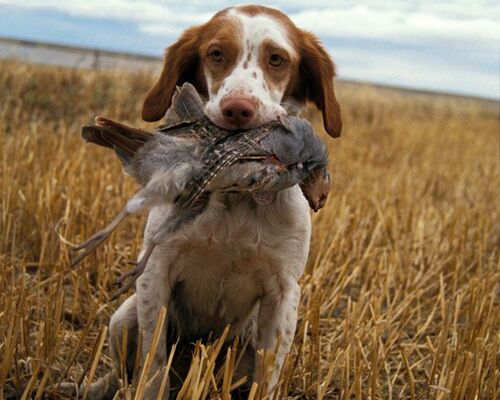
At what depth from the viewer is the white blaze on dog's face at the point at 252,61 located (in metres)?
2.71

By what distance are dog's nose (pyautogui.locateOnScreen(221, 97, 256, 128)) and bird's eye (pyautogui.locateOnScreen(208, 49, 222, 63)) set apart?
0.53 meters

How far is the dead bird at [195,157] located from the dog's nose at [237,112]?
50 mm

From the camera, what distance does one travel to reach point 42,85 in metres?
9.66

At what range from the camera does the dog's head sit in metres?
2.72

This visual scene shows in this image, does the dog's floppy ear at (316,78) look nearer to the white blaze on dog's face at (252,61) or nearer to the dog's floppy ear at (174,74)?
the white blaze on dog's face at (252,61)

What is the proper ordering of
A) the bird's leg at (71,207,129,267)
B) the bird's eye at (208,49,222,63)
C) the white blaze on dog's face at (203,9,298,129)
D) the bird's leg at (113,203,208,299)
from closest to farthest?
the bird's leg at (71,207,129,267) < the bird's leg at (113,203,208,299) < the white blaze on dog's face at (203,9,298,129) < the bird's eye at (208,49,222,63)

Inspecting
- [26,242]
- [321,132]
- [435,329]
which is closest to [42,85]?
[321,132]

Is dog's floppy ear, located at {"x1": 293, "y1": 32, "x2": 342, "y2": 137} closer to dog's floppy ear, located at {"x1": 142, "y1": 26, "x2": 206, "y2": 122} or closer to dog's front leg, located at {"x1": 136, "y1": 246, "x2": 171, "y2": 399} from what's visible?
dog's floppy ear, located at {"x1": 142, "y1": 26, "x2": 206, "y2": 122}

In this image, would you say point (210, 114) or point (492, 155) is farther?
point (492, 155)

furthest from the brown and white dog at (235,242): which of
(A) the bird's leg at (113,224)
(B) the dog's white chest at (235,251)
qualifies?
(A) the bird's leg at (113,224)

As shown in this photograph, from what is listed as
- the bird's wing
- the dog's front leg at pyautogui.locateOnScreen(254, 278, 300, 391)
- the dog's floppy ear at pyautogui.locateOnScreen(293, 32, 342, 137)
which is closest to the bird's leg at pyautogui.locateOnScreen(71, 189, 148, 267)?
the bird's wing

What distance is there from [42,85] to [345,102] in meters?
6.63

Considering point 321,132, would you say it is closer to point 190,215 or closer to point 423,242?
point 423,242

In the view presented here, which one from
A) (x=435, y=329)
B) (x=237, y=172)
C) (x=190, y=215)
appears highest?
(x=237, y=172)
